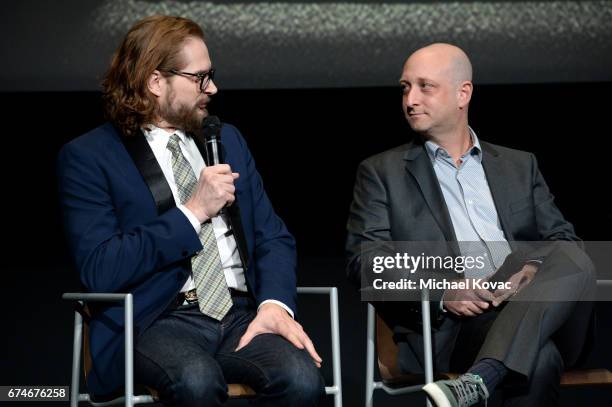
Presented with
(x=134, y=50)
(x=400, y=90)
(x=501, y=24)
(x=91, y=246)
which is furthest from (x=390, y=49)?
(x=91, y=246)

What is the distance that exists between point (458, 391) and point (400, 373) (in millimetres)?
469

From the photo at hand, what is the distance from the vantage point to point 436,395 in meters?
2.66

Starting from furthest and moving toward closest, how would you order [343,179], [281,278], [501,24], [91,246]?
[343,179] → [501,24] → [281,278] → [91,246]

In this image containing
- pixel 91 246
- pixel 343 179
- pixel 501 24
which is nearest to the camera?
pixel 91 246

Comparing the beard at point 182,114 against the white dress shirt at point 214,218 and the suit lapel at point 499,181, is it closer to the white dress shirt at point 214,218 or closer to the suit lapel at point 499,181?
the white dress shirt at point 214,218

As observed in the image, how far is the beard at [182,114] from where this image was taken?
296cm

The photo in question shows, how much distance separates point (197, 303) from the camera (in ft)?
9.40

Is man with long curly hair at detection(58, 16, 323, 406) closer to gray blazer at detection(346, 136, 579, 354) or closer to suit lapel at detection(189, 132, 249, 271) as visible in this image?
suit lapel at detection(189, 132, 249, 271)

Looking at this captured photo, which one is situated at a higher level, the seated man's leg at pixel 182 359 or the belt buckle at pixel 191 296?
the belt buckle at pixel 191 296

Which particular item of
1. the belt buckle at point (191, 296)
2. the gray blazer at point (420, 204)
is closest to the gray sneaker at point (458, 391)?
the gray blazer at point (420, 204)

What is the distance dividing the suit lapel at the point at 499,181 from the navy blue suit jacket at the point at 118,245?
70 centimetres

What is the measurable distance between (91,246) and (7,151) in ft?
8.25

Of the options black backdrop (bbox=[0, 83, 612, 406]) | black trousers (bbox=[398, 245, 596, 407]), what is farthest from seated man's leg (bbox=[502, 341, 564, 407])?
black backdrop (bbox=[0, 83, 612, 406])

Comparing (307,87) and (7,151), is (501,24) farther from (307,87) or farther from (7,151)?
(7,151)
